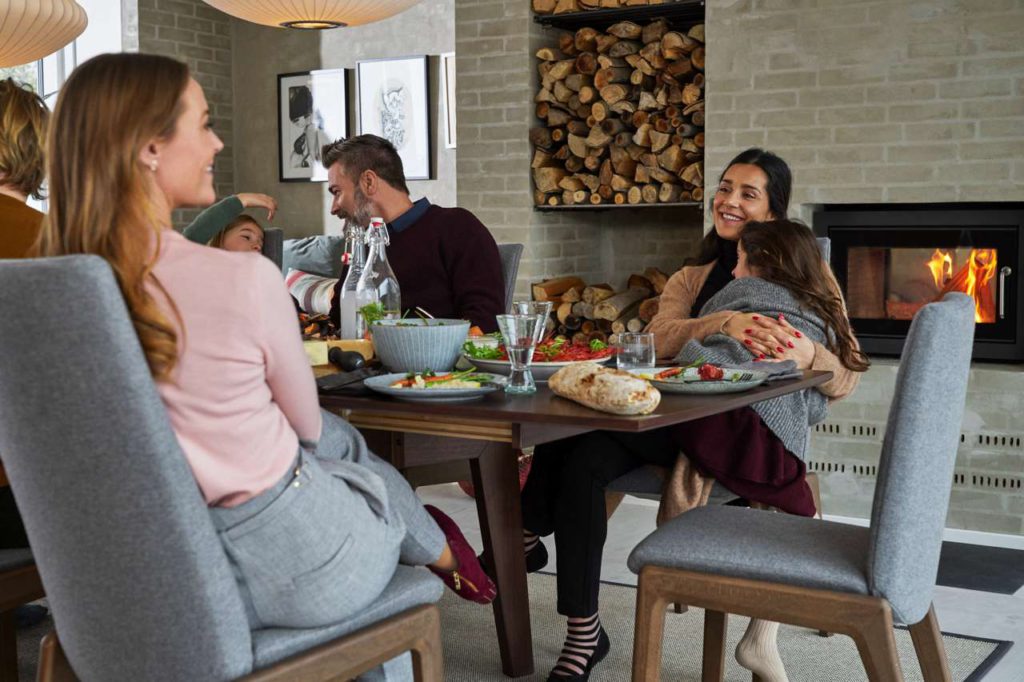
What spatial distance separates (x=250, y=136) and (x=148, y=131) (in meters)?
5.84

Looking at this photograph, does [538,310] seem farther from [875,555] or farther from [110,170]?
[110,170]

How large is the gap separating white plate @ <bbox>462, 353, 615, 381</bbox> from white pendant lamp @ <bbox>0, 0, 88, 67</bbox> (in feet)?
8.53

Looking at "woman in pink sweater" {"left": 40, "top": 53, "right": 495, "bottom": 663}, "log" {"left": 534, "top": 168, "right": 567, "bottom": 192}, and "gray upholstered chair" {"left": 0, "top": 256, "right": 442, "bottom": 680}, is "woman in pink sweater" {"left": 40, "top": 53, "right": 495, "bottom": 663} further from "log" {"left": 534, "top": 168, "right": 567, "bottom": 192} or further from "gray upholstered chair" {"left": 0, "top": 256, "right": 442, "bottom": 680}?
"log" {"left": 534, "top": 168, "right": 567, "bottom": 192}

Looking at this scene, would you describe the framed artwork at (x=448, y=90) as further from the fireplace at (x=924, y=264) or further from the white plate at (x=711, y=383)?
the white plate at (x=711, y=383)

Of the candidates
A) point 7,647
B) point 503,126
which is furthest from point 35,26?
point 7,647

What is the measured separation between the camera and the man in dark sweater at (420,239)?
3484 mm

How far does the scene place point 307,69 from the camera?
6.88m

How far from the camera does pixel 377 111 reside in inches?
259

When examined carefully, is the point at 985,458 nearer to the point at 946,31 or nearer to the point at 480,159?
the point at 946,31

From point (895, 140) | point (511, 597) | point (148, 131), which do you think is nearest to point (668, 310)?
point (511, 597)

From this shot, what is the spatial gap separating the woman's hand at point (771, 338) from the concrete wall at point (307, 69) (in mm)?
3834

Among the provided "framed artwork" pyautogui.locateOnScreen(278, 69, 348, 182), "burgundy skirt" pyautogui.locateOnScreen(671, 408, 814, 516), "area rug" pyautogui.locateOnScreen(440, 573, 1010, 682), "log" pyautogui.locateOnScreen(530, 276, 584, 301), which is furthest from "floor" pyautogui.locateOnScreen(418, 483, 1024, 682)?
"framed artwork" pyautogui.locateOnScreen(278, 69, 348, 182)

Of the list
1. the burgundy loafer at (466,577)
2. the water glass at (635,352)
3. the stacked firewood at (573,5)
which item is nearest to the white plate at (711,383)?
the water glass at (635,352)

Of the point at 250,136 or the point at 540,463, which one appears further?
the point at 250,136
